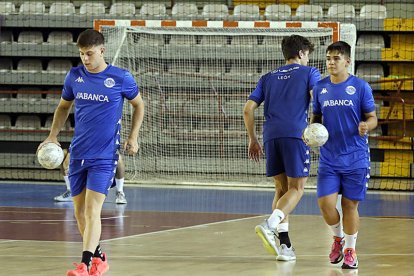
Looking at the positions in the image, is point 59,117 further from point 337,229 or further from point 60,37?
point 60,37

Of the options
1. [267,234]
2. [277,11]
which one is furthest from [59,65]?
[267,234]

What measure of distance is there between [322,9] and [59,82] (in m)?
6.14

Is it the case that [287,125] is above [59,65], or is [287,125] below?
below

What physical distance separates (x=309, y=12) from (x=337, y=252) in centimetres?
1304

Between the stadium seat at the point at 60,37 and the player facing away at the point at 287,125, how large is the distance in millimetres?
12952

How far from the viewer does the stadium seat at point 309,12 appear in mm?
19750

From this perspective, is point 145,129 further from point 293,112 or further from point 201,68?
point 293,112

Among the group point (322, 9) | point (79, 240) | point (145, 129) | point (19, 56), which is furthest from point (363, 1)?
point (79, 240)

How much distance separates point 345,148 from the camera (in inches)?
293

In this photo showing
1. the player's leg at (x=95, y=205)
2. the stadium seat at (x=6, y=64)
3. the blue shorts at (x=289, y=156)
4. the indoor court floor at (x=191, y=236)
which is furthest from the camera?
the stadium seat at (x=6, y=64)

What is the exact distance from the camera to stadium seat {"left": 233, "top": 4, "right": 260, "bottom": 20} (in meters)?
19.9

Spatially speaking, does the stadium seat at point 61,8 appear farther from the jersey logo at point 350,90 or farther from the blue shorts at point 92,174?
the blue shorts at point 92,174

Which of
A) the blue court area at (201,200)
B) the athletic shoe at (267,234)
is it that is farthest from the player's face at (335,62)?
the blue court area at (201,200)

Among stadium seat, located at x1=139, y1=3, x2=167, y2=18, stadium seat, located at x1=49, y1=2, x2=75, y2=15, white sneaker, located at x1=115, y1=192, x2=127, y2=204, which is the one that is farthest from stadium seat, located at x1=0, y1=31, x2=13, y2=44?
white sneaker, located at x1=115, y1=192, x2=127, y2=204
